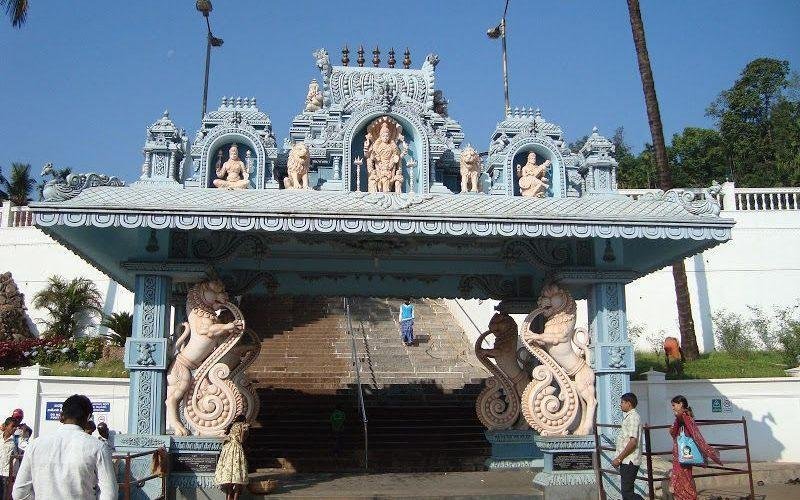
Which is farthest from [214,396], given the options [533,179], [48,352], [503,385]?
[48,352]

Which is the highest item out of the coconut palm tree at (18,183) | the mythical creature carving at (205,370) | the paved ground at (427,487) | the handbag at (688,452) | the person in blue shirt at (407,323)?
the coconut palm tree at (18,183)

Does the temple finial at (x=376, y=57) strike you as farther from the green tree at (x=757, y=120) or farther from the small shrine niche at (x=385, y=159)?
the green tree at (x=757, y=120)

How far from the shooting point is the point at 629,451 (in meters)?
7.36

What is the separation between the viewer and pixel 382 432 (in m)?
13.4

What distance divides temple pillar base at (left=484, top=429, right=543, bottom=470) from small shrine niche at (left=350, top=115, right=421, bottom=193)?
12.6 feet

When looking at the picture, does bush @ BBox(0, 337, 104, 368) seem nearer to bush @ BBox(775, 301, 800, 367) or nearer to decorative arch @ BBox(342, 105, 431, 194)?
decorative arch @ BBox(342, 105, 431, 194)

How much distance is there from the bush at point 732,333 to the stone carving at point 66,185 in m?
15.2

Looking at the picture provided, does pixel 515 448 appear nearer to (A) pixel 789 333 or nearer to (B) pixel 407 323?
(B) pixel 407 323

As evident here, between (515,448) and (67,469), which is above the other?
(67,469)

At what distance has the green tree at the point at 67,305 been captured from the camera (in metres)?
20.6

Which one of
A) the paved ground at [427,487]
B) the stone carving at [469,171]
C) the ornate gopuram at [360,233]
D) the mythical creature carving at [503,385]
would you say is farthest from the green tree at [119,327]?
the stone carving at [469,171]

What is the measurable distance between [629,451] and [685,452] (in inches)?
20.0

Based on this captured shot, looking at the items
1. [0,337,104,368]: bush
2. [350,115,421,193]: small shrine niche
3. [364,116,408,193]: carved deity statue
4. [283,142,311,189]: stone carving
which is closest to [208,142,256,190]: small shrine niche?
[283,142,311,189]: stone carving

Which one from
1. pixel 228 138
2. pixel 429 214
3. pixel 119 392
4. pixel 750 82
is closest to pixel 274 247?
pixel 228 138
